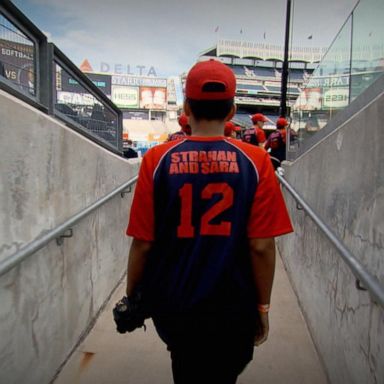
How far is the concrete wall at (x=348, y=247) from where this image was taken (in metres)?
1.92

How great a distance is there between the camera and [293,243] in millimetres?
4266

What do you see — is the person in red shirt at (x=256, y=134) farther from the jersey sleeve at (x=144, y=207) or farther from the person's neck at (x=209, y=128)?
the jersey sleeve at (x=144, y=207)

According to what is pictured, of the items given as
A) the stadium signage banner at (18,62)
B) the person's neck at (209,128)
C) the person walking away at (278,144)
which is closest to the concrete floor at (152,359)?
the person's neck at (209,128)

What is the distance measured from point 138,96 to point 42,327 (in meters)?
51.7

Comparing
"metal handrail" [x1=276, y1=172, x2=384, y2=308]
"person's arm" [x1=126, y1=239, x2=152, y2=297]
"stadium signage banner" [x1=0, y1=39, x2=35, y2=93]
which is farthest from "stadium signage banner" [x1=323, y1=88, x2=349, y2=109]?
"person's arm" [x1=126, y1=239, x2=152, y2=297]

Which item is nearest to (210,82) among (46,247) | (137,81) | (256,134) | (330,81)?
(46,247)

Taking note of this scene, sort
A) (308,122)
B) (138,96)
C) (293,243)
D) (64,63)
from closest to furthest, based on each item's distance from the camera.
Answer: (64,63) < (293,243) < (308,122) < (138,96)

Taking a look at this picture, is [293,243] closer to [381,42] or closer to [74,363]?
[381,42]

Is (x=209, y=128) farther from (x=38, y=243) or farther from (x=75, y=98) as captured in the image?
(x=75, y=98)

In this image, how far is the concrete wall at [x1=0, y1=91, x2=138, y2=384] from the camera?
2068 millimetres

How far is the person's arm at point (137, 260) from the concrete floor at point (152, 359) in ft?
4.34

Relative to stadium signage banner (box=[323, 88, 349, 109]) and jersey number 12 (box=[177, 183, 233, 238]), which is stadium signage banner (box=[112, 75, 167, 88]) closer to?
stadium signage banner (box=[323, 88, 349, 109])

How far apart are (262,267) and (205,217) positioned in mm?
293

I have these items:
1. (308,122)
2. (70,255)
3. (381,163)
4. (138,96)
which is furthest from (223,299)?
(138,96)
